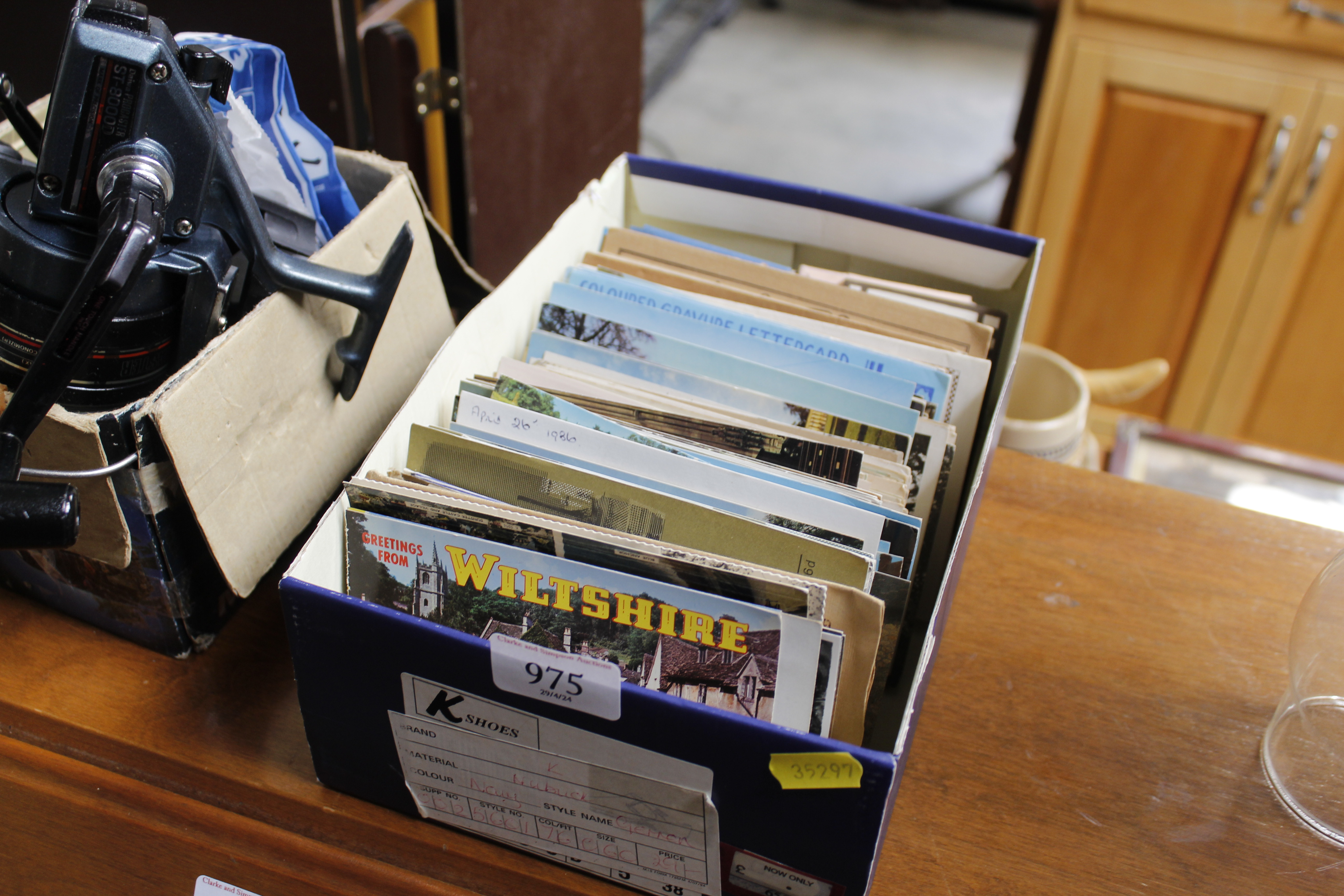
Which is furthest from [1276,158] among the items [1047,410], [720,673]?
[720,673]

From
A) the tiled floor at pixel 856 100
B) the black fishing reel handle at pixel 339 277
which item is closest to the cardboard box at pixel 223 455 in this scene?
the black fishing reel handle at pixel 339 277

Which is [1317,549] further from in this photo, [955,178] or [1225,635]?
[955,178]

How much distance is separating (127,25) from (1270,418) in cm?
238

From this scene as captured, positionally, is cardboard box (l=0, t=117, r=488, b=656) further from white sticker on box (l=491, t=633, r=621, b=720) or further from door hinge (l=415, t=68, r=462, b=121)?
door hinge (l=415, t=68, r=462, b=121)

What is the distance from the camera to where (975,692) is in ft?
2.27

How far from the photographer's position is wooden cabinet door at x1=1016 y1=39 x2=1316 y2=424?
1.88 m

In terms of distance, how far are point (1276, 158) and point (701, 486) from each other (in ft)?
5.98

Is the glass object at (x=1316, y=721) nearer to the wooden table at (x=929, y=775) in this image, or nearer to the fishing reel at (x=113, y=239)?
the wooden table at (x=929, y=775)

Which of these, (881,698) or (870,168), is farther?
(870,168)

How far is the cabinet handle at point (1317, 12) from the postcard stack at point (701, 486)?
1.48 m

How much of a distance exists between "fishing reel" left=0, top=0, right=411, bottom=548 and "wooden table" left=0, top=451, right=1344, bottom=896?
0.67 feet

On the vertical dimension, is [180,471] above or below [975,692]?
above

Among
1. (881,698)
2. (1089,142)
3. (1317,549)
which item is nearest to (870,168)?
(1089,142)

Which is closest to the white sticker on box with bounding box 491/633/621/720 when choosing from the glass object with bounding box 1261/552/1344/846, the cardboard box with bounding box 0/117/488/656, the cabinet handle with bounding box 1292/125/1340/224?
the cardboard box with bounding box 0/117/488/656
